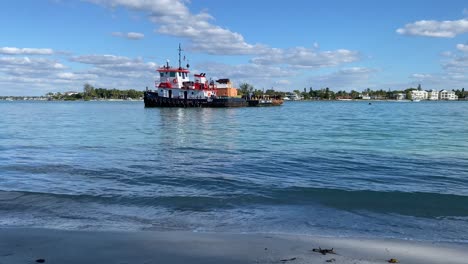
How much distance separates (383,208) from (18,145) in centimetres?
1976

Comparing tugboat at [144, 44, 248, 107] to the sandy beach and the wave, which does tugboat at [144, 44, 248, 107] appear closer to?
the wave

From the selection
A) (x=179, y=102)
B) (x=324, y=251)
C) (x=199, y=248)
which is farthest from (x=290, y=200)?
(x=179, y=102)

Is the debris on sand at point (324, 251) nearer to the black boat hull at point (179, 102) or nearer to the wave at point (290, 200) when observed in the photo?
the wave at point (290, 200)

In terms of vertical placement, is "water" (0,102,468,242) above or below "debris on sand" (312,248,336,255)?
below

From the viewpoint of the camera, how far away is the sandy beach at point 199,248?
228 inches

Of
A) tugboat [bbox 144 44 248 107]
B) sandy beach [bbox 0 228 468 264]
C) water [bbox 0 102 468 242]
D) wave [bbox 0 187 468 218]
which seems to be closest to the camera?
sandy beach [bbox 0 228 468 264]

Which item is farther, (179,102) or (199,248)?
(179,102)

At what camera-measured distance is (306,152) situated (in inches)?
790

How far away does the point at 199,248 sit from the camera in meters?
6.37

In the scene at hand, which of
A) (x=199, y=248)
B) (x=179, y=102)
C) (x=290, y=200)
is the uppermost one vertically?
(x=179, y=102)

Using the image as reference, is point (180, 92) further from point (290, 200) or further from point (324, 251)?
point (324, 251)

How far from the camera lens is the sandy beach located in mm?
5802

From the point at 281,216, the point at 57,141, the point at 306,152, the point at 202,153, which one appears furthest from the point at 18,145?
the point at 281,216

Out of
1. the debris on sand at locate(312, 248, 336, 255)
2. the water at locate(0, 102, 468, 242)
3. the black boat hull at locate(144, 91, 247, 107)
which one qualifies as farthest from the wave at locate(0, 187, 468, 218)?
the black boat hull at locate(144, 91, 247, 107)
